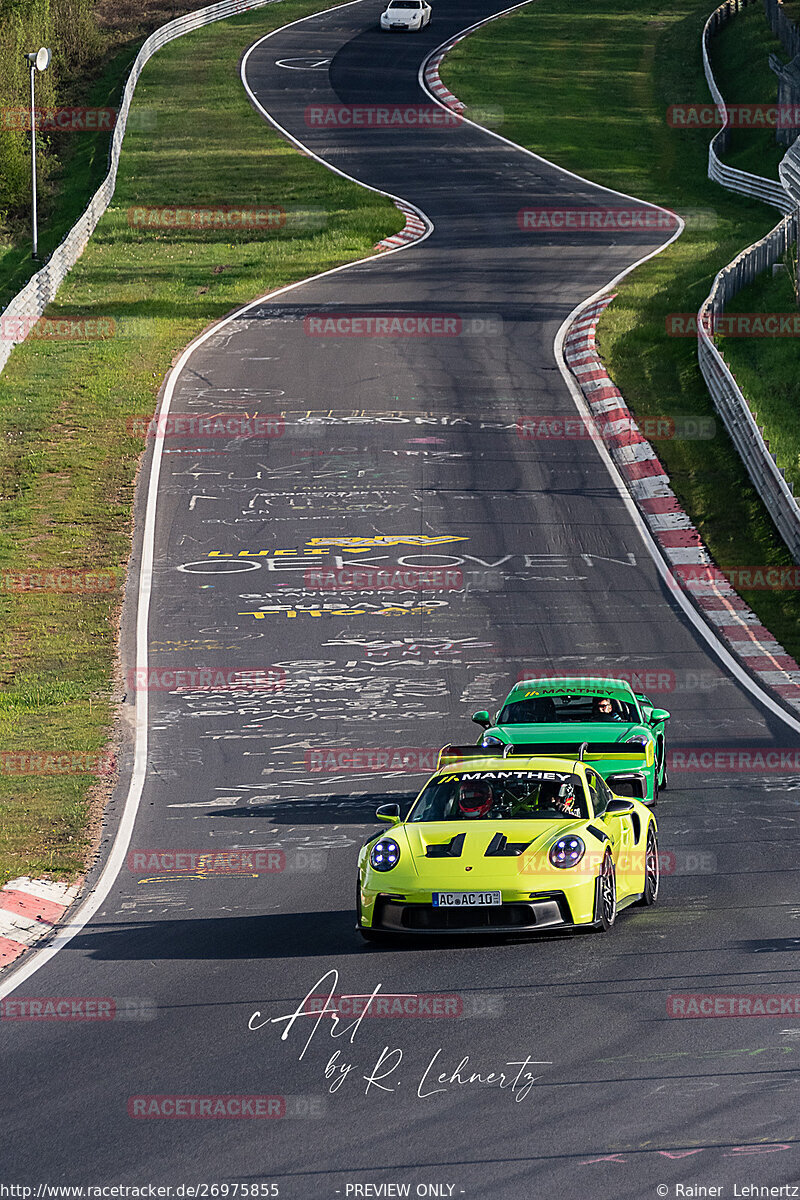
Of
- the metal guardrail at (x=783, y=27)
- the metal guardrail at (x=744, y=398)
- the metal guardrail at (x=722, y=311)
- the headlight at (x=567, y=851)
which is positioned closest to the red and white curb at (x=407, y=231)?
the metal guardrail at (x=722, y=311)

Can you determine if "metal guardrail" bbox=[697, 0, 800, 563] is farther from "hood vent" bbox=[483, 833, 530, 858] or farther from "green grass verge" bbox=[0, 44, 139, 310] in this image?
"green grass verge" bbox=[0, 44, 139, 310]

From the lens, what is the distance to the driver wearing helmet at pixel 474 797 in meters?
11.9

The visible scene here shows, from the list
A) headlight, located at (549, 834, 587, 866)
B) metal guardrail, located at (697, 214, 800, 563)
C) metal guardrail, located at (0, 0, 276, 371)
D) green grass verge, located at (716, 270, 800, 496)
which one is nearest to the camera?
headlight, located at (549, 834, 587, 866)

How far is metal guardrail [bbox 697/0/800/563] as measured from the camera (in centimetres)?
2695

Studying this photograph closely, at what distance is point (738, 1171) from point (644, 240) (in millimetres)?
43916

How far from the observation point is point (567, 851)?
10.8 meters

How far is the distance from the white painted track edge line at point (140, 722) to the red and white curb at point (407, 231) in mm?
157

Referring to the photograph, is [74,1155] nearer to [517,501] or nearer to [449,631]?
[449,631]

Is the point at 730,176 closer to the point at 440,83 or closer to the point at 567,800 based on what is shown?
the point at 440,83

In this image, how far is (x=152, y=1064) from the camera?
27.6 feet

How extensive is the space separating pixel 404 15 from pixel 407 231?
3274cm

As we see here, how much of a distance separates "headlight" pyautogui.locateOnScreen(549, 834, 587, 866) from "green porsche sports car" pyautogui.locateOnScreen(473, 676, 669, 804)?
143 inches

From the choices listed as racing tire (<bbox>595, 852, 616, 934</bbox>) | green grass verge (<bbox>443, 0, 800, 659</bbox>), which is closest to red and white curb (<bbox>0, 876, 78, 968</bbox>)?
racing tire (<bbox>595, 852, 616, 934</bbox>)

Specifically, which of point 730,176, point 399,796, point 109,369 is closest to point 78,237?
point 109,369
